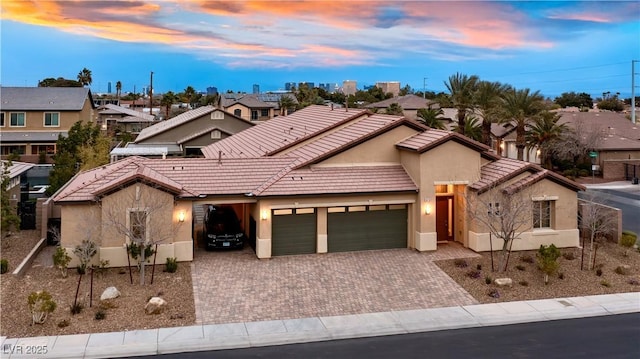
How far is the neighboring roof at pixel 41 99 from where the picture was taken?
171 feet

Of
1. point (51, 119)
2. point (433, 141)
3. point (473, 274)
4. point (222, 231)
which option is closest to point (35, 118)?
point (51, 119)

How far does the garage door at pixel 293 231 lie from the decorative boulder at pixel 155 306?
256 inches

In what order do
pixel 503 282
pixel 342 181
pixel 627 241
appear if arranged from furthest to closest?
pixel 627 241, pixel 342 181, pixel 503 282

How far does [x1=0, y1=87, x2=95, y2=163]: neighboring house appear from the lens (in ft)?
161

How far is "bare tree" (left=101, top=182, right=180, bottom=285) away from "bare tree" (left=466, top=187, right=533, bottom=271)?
13.3m

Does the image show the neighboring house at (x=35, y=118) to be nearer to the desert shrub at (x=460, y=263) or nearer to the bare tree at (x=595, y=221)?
the desert shrub at (x=460, y=263)

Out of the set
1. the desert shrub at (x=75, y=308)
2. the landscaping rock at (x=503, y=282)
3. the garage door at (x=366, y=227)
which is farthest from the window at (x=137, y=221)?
the landscaping rock at (x=503, y=282)

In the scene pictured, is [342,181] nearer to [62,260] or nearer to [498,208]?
[498,208]

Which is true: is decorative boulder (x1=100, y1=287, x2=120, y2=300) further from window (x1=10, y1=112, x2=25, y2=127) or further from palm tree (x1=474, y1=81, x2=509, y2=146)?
window (x1=10, y1=112, x2=25, y2=127)

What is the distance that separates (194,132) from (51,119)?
15659mm

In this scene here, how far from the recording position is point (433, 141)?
22.8 m

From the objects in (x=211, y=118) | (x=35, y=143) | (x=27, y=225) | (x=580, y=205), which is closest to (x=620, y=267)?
(x=580, y=205)

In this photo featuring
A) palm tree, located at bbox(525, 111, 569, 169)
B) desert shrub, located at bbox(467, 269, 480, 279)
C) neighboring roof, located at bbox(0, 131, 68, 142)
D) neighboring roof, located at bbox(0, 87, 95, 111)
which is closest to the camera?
desert shrub, located at bbox(467, 269, 480, 279)

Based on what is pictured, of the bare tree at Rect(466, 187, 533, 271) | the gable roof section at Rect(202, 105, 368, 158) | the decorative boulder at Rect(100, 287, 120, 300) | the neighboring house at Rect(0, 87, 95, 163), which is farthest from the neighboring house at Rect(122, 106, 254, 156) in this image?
the bare tree at Rect(466, 187, 533, 271)
